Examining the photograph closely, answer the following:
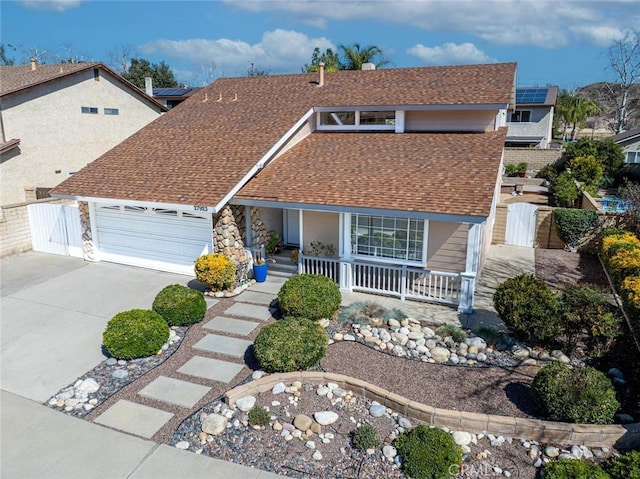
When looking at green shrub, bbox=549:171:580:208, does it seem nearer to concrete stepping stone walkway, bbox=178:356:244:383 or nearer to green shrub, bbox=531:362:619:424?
green shrub, bbox=531:362:619:424

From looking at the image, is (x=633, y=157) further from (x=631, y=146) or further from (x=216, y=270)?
(x=216, y=270)

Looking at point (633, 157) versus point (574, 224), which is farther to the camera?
point (633, 157)

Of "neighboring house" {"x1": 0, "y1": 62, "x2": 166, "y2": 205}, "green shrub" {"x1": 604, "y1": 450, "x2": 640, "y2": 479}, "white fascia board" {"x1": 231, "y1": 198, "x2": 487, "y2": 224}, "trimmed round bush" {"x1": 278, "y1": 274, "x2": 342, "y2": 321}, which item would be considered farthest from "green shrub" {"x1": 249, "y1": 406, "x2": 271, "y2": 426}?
"neighboring house" {"x1": 0, "y1": 62, "x2": 166, "y2": 205}

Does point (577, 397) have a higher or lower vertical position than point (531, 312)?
lower

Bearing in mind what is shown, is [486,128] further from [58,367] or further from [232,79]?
[58,367]

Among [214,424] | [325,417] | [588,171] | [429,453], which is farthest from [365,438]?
[588,171]

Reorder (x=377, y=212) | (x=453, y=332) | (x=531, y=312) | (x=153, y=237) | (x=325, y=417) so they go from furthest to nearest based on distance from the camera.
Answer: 1. (x=153, y=237)
2. (x=377, y=212)
3. (x=453, y=332)
4. (x=531, y=312)
5. (x=325, y=417)

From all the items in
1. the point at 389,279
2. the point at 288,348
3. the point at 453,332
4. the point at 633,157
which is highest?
the point at 633,157

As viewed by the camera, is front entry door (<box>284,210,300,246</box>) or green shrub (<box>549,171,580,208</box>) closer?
front entry door (<box>284,210,300,246</box>)

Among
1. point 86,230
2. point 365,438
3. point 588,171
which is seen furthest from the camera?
point 588,171
